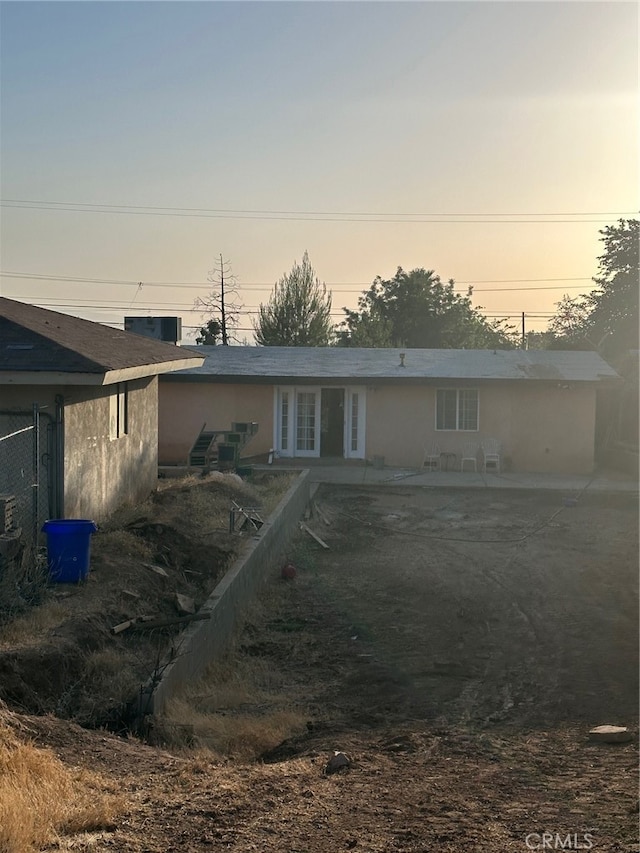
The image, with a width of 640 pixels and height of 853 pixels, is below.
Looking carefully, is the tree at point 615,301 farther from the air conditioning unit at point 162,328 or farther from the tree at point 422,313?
the air conditioning unit at point 162,328

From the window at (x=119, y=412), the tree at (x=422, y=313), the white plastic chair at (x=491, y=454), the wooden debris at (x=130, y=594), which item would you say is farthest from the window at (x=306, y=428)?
the tree at (x=422, y=313)

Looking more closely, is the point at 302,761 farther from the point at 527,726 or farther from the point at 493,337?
the point at 493,337

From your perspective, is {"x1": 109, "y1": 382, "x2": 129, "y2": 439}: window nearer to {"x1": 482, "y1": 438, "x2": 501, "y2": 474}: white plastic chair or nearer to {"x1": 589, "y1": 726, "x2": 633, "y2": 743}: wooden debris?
{"x1": 589, "y1": 726, "x2": 633, "y2": 743}: wooden debris

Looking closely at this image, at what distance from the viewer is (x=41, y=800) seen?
4.87 metres

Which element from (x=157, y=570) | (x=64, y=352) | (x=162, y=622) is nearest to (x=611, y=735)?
(x=162, y=622)

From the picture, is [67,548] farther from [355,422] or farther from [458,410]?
[458,410]

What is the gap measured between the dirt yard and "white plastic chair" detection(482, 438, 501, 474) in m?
8.13

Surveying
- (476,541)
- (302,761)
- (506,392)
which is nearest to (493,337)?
(506,392)

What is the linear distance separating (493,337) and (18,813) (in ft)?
211

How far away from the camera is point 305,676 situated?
9.38m

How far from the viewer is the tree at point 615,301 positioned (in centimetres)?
4500

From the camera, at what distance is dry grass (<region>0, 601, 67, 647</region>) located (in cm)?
782

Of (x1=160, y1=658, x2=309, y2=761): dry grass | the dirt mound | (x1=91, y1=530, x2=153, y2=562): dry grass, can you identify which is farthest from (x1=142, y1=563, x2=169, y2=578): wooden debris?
(x1=160, y1=658, x2=309, y2=761): dry grass

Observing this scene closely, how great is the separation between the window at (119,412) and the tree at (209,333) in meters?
36.4
